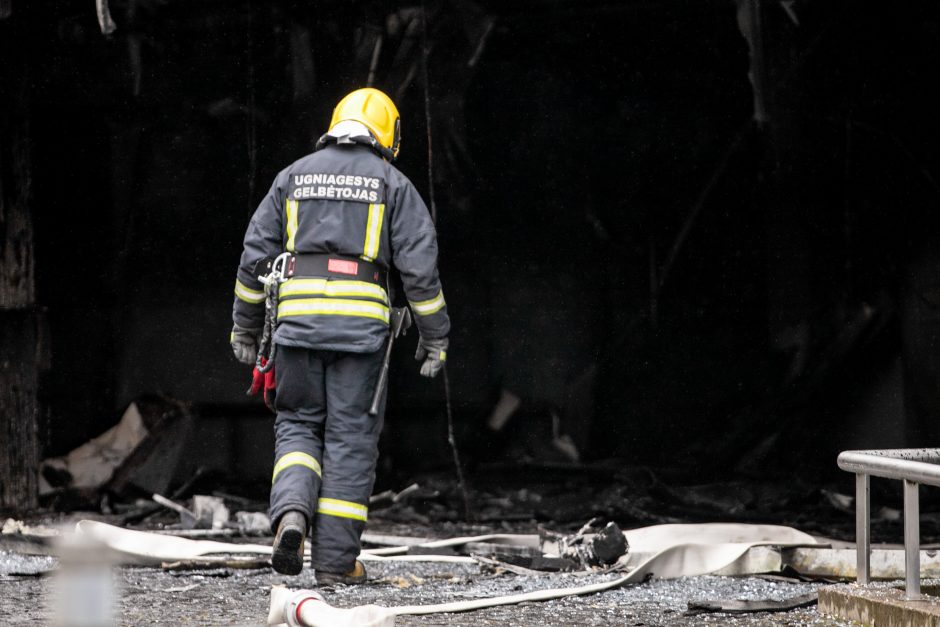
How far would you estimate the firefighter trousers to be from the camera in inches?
166

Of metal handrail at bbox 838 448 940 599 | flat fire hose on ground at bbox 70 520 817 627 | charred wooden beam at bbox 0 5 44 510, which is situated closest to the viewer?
metal handrail at bbox 838 448 940 599

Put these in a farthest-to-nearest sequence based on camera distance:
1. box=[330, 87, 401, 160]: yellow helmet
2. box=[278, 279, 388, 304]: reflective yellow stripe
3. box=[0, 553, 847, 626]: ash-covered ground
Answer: box=[330, 87, 401, 160]: yellow helmet → box=[278, 279, 388, 304]: reflective yellow stripe → box=[0, 553, 847, 626]: ash-covered ground

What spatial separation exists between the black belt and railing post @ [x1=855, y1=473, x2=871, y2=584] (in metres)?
1.84

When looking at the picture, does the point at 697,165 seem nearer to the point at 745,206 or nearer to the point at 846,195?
the point at 745,206

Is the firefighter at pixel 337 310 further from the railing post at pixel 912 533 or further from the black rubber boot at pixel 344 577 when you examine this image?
the railing post at pixel 912 533

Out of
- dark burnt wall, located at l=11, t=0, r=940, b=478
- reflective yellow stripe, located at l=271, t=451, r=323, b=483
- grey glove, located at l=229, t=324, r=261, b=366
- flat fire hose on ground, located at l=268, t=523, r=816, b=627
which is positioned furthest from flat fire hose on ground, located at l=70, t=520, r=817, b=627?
dark burnt wall, located at l=11, t=0, r=940, b=478

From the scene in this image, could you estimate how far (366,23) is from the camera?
21.1 feet

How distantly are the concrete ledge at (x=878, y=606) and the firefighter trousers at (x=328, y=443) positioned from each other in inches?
62.4

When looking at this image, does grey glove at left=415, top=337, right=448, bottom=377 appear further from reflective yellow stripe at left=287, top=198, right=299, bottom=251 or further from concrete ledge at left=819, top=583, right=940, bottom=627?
concrete ledge at left=819, top=583, right=940, bottom=627

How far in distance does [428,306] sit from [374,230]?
1.05 ft

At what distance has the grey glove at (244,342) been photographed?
459 cm

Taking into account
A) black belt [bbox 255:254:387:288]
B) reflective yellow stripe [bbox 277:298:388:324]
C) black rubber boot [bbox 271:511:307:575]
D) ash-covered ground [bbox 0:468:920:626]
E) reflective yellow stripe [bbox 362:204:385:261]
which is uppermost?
reflective yellow stripe [bbox 362:204:385:261]

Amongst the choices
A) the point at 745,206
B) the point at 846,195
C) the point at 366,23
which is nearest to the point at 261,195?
the point at 366,23

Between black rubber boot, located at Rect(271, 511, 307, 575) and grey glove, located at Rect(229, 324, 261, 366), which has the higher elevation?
grey glove, located at Rect(229, 324, 261, 366)
